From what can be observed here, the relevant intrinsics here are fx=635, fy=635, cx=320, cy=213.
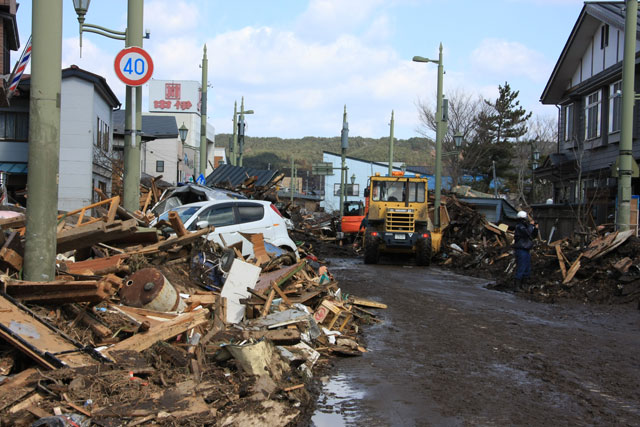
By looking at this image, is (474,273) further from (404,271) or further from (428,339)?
(428,339)

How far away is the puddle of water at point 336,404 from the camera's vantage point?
543 cm

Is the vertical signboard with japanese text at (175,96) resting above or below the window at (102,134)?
above

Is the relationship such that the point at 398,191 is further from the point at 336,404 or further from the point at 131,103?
the point at 336,404

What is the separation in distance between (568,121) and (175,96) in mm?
78297

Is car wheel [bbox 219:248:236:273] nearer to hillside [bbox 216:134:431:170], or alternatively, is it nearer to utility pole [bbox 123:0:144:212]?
utility pole [bbox 123:0:144:212]

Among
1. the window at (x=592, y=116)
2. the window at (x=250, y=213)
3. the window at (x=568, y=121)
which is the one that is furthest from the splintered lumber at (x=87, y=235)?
the window at (x=568, y=121)

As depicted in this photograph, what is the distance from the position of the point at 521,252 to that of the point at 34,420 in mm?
12694

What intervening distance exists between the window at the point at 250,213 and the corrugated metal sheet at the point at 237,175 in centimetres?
1408

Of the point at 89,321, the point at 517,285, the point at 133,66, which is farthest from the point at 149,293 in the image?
the point at 517,285

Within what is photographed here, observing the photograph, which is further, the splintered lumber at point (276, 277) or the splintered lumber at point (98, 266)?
the splintered lumber at point (276, 277)

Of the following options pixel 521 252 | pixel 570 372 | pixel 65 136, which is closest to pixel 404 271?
pixel 521 252

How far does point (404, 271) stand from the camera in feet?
64.6

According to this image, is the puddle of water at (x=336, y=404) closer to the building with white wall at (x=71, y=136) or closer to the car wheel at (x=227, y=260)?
the car wheel at (x=227, y=260)

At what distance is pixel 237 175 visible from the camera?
3275 centimetres
